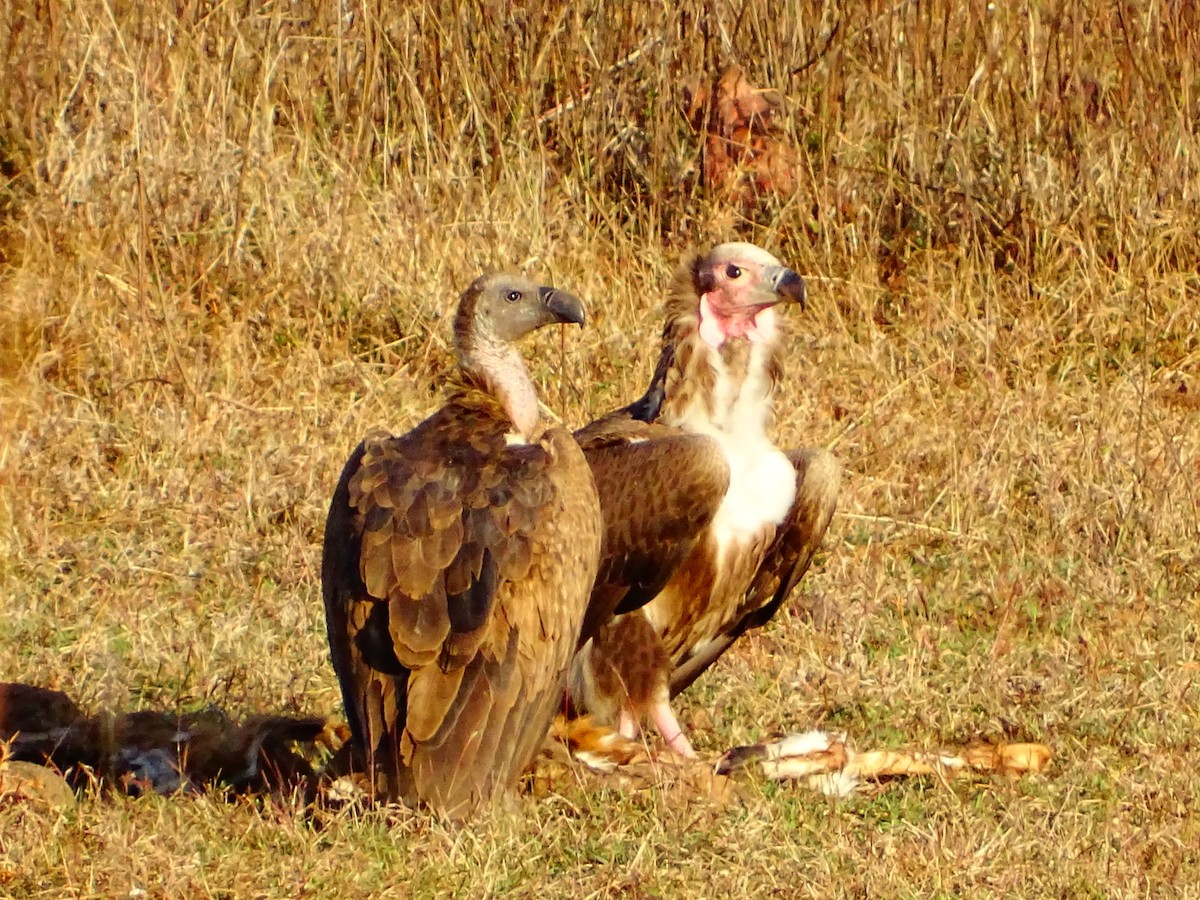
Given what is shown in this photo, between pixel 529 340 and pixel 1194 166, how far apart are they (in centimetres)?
240

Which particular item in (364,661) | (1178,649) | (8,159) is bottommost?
(1178,649)

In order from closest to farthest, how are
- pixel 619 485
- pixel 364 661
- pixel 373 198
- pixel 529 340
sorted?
pixel 364 661 < pixel 619 485 < pixel 529 340 < pixel 373 198

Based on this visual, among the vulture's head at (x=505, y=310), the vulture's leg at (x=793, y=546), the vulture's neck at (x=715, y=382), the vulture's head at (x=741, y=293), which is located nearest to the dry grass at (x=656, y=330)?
the vulture's leg at (x=793, y=546)

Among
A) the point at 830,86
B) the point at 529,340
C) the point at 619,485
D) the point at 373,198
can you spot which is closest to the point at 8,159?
the point at 373,198

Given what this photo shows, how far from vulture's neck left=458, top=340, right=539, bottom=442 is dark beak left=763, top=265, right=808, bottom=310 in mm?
730

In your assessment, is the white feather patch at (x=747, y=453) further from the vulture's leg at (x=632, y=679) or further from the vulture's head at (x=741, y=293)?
the vulture's leg at (x=632, y=679)

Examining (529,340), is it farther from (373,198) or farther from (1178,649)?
(1178,649)

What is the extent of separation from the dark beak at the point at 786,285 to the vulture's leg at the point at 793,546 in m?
0.37

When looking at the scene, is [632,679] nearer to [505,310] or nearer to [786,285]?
[505,310]

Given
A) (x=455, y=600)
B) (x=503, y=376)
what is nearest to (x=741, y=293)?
(x=503, y=376)

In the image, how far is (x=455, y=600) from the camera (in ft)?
12.6

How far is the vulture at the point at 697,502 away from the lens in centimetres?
460

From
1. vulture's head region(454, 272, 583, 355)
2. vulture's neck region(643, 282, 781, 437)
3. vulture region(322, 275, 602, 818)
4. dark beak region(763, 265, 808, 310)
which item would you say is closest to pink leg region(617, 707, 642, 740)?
vulture region(322, 275, 602, 818)

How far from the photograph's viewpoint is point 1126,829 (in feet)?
13.1
